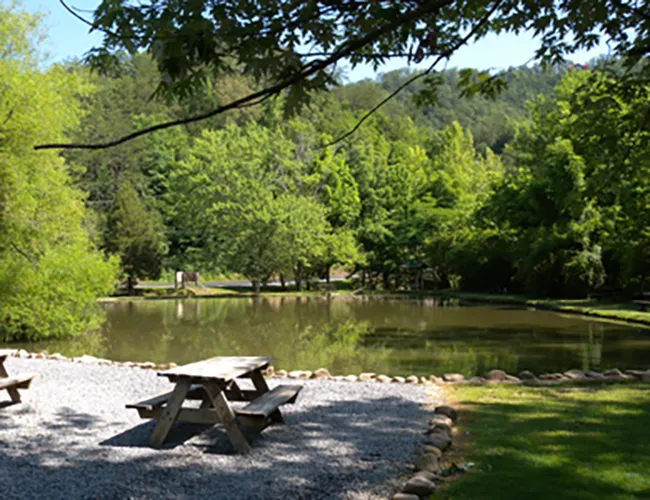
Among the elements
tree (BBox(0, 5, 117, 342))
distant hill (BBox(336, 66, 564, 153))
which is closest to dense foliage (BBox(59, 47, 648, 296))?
tree (BBox(0, 5, 117, 342))

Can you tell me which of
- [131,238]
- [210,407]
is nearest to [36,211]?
[210,407]

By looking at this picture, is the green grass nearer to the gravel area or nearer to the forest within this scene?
the gravel area

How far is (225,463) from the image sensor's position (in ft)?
16.7

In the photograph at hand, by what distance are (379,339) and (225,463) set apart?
35.3ft

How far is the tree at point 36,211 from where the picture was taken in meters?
14.4

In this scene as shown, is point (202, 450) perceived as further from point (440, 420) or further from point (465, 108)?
point (465, 108)

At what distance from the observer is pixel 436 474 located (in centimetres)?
471

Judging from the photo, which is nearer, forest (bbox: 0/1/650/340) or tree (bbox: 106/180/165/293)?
forest (bbox: 0/1/650/340)

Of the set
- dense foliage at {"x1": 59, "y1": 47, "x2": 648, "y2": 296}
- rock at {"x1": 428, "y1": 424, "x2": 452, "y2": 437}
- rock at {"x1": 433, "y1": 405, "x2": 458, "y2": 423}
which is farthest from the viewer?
dense foliage at {"x1": 59, "y1": 47, "x2": 648, "y2": 296}

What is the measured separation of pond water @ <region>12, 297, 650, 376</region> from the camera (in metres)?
12.0

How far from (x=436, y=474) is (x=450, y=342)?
10428 mm

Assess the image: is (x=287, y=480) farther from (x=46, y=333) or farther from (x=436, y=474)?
(x=46, y=333)

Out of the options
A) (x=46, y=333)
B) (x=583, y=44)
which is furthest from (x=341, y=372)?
(x=46, y=333)

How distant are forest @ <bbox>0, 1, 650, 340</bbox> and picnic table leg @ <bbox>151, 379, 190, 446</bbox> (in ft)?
12.2
